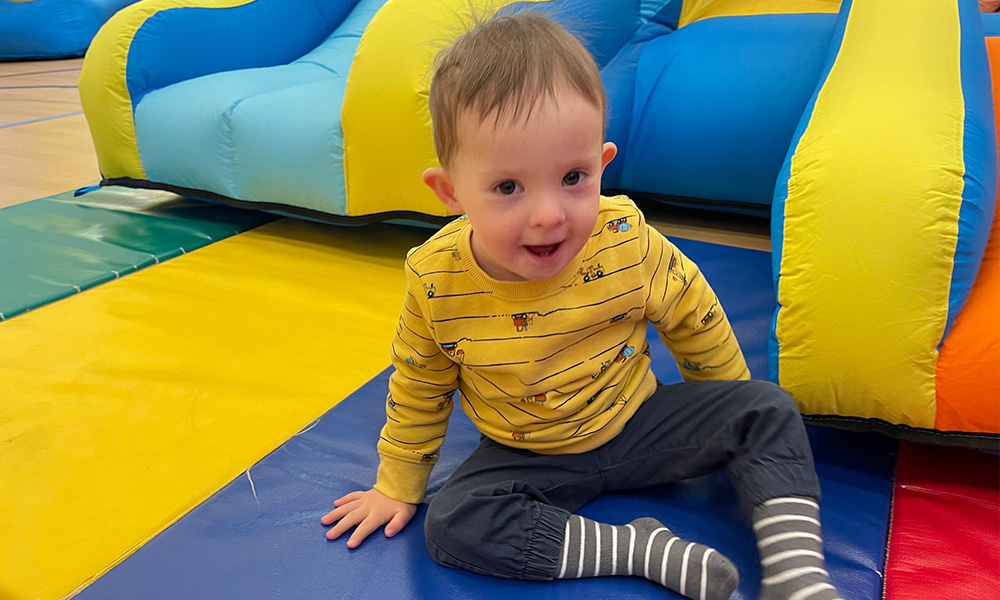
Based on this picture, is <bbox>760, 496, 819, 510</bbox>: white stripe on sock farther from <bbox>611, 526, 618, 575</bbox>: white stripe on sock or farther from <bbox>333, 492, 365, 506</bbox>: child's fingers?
<bbox>333, 492, 365, 506</bbox>: child's fingers

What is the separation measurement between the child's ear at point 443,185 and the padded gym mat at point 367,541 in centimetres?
41

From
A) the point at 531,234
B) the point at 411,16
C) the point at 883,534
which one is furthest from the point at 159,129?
the point at 883,534

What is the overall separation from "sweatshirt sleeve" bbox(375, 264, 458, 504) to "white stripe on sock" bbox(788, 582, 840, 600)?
0.45 metres

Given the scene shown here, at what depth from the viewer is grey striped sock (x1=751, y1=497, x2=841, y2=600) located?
75 cm

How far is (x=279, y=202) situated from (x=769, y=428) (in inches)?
55.8

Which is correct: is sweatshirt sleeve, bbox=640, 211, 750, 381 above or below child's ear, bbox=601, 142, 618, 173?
below

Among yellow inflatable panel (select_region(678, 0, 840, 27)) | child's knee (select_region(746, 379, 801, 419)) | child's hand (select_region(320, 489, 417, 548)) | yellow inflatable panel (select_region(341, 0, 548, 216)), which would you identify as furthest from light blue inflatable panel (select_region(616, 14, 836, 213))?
child's hand (select_region(320, 489, 417, 548))

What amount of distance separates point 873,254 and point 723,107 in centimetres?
101

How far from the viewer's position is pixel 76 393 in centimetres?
129

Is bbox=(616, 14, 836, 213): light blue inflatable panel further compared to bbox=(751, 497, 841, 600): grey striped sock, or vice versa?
bbox=(616, 14, 836, 213): light blue inflatable panel

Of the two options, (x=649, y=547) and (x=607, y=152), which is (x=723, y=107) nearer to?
(x=607, y=152)

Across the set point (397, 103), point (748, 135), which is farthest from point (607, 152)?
point (748, 135)

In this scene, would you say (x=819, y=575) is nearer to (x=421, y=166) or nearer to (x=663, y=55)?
(x=421, y=166)

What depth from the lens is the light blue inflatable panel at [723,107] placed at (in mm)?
1766
